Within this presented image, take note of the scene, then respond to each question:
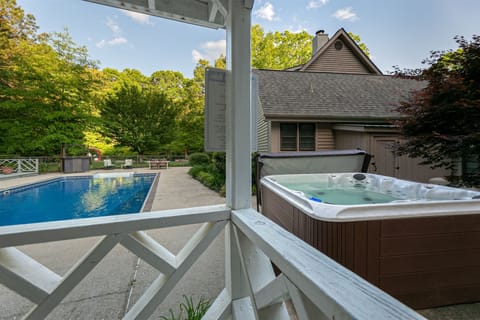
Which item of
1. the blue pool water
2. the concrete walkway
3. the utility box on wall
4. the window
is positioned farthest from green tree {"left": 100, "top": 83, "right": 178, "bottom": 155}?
the concrete walkway

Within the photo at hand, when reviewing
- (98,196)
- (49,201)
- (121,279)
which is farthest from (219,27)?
(49,201)

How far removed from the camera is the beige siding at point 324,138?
761cm

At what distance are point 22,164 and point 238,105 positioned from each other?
14180 mm

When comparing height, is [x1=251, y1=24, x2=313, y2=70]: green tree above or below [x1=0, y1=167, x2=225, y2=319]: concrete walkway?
above

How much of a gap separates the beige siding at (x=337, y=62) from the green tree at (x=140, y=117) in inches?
382

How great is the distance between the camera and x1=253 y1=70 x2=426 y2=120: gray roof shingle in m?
7.32

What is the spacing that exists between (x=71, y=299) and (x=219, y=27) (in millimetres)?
2521

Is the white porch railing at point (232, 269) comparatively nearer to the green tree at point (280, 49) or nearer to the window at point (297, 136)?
the window at point (297, 136)

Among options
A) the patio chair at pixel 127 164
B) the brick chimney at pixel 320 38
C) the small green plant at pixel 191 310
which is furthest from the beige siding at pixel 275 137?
the patio chair at pixel 127 164

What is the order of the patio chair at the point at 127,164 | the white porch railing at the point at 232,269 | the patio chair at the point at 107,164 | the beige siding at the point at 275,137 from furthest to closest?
1. the patio chair at the point at 127,164
2. the patio chair at the point at 107,164
3. the beige siding at the point at 275,137
4. the white porch railing at the point at 232,269

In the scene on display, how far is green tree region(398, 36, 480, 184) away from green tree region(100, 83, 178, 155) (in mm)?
13577

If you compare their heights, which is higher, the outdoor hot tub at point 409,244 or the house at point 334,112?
the house at point 334,112

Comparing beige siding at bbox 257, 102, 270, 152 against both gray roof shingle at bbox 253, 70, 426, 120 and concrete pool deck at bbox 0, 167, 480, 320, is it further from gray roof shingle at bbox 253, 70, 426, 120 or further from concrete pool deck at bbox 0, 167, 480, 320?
concrete pool deck at bbox 0, 167, 480, 320

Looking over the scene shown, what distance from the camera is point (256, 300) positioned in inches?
36.1
